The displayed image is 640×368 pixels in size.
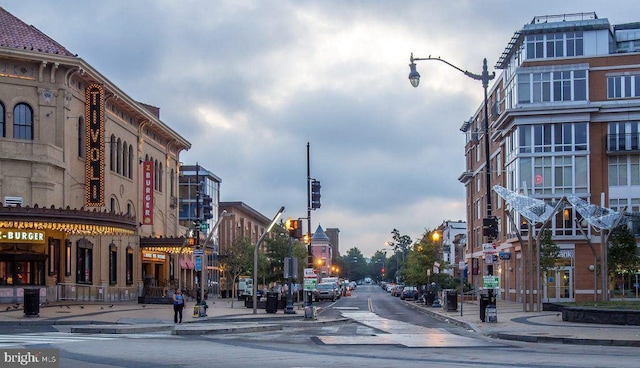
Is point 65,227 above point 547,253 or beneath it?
above

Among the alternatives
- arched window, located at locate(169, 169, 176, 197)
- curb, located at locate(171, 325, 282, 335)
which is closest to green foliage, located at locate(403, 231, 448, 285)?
arched window, located at locate(169, 169, 176, 197)

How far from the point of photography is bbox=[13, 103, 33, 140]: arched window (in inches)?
1778

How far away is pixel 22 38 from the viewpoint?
46562 mm

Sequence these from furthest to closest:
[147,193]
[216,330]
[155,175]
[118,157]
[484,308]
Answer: [155,175] → [147,193] → [118,157] → [484,308] → [216,330]

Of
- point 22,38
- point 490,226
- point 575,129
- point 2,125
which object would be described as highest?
point 22,38

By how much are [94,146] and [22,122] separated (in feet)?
15.0

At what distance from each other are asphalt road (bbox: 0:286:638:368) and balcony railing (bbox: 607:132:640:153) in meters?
36.8

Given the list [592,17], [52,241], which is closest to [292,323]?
[52,241]

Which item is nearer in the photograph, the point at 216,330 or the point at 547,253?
the point at 216,330

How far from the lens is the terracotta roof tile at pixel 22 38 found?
4553 centimetres

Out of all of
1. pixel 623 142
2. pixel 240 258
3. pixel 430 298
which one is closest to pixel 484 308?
pixel 430 298

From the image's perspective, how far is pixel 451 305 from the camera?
150ft

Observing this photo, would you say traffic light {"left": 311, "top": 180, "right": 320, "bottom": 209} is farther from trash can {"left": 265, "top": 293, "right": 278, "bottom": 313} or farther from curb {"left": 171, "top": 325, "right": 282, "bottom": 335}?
curb {"left": 171, "top": 325, "right": 282, "bottom": 335}
